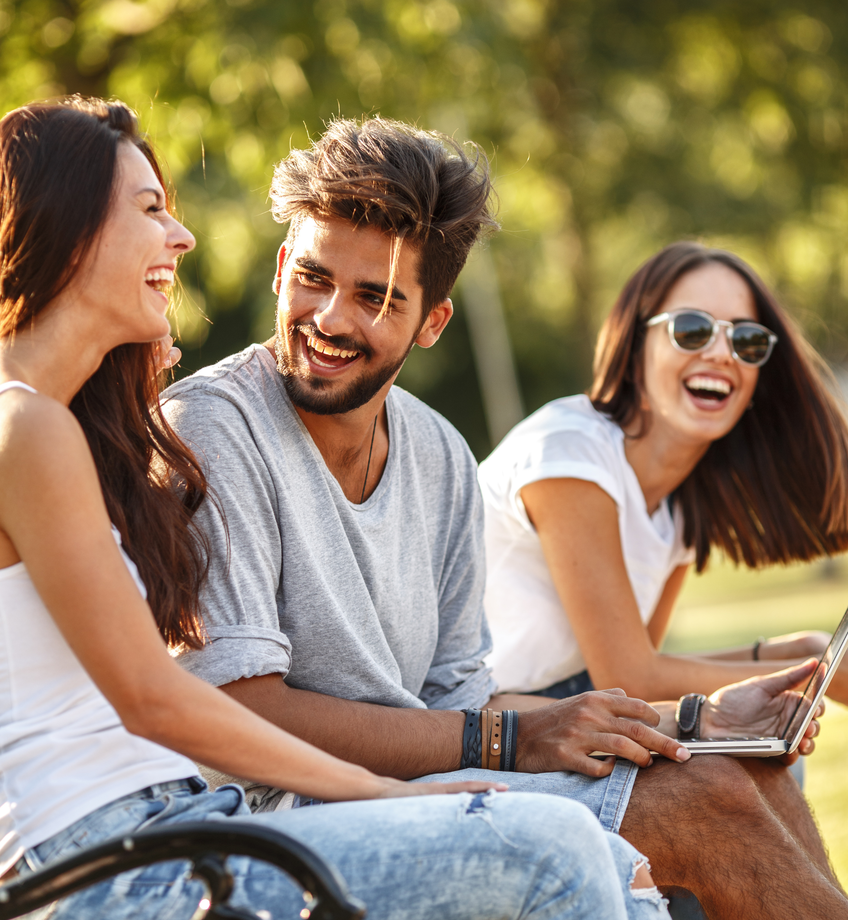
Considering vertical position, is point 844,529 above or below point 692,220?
below

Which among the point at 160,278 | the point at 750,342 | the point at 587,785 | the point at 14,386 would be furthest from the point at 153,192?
the point at 750,342

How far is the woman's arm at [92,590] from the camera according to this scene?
5.31 ft

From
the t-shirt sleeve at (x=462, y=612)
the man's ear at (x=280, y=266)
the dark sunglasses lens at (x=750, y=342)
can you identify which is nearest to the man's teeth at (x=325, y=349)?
the man's ear at (x=280, y=266)

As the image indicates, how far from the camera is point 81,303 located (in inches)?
73.2

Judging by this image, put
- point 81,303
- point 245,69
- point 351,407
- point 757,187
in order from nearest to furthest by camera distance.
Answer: point 81,303 → point 351,407 → point 245,69 → point 757,187

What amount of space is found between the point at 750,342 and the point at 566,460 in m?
0.88

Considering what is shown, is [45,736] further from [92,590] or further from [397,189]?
[397,189]

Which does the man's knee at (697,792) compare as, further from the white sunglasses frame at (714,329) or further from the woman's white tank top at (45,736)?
the white sunglasses frame at (714,329)

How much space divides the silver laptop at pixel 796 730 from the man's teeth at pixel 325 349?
1.20 meters

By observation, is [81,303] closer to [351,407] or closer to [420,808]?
[351,407]

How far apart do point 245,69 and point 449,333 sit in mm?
15469

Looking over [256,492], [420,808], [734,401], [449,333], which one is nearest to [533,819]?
[420,808]

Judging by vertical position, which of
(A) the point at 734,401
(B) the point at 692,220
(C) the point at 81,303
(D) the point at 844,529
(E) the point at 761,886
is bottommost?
(E) the point at 761,886

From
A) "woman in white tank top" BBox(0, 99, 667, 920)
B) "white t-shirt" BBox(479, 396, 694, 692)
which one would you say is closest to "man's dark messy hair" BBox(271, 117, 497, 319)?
"woman in white tank top" BBox(0, 99, 667, 920)
